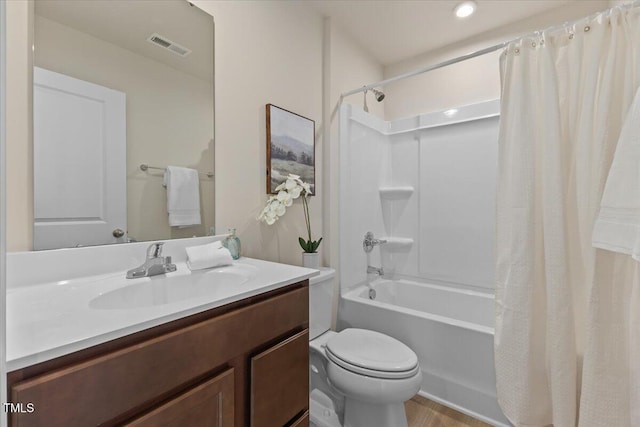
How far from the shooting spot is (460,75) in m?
2.35

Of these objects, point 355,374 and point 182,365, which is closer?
point 182,365

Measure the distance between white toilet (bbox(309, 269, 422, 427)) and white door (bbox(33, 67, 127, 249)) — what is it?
0.99 metres

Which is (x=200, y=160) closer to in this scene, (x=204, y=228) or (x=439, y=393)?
(x=204, y=228)

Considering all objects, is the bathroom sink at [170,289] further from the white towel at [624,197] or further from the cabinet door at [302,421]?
the white towel at [624,197]

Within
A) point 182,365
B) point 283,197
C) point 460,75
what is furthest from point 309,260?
point 460,75

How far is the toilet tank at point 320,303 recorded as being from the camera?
5.09 ft

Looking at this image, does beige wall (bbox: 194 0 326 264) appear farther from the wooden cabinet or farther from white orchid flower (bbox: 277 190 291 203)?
the wooden cabinet

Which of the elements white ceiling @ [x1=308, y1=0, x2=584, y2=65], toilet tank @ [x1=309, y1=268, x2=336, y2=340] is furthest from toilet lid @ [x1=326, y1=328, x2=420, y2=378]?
white ceiling @ [x1=308, y1=0, x2=584, y2=65]

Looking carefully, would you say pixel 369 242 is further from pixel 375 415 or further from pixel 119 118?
pixel 119 118

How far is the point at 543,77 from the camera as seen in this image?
1.16 meters

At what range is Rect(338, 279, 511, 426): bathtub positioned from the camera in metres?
1.52

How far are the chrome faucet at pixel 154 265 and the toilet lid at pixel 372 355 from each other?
887mm

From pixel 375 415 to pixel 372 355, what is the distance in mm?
274

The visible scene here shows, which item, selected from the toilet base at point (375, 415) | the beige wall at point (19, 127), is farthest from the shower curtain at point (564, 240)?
the beige wall at point (19, 127)
